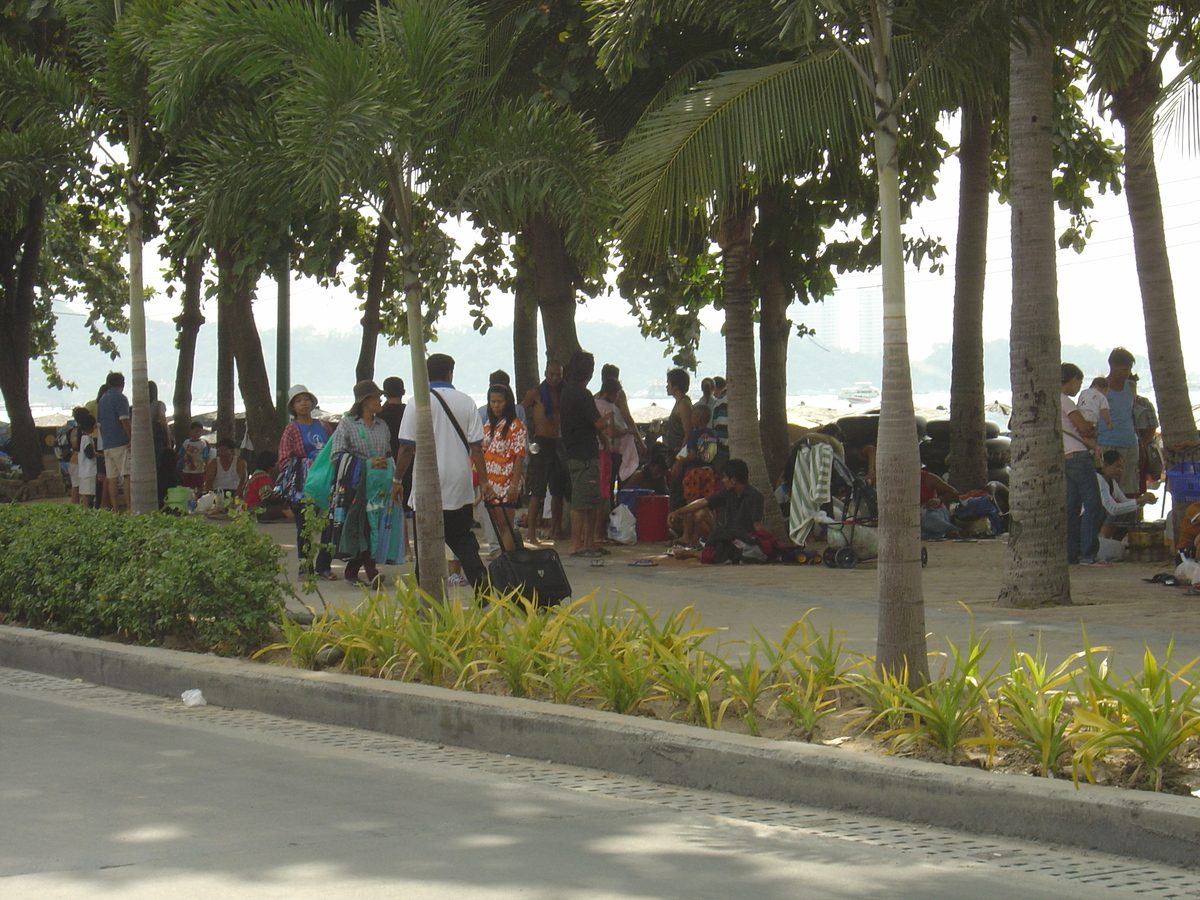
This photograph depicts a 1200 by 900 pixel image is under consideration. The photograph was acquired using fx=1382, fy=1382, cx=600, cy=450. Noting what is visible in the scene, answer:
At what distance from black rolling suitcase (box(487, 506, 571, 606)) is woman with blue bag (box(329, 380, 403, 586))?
2.73 meters

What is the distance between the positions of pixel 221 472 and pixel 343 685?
1497cm

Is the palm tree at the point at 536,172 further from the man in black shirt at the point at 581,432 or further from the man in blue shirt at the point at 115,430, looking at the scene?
the man in blue shirt at the point at 115,430

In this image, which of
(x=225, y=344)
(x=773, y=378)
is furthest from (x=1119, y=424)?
(x=225, y=344)

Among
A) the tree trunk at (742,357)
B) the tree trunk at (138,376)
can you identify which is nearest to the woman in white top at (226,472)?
the tree trunk at (138,376)

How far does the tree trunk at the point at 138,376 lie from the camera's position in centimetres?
1210

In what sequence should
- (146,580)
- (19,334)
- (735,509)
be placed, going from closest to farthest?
(146,580) < (735,509) < (19,334)

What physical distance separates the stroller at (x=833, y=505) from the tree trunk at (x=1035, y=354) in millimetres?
2940

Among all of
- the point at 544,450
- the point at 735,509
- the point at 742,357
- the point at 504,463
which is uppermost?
the point at 742,357

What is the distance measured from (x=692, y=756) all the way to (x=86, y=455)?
574 inches

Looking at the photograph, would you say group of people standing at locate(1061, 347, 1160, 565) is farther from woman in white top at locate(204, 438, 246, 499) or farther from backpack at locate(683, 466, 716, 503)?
woman in white top at locate(204, 438, 246, 499)

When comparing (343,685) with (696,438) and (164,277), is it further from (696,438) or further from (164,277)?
(164,277)

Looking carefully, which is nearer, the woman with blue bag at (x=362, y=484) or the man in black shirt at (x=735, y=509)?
the woman with blue bag at (x=362, y=484)

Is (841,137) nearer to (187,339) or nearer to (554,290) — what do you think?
(554,290)

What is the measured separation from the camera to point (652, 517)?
15.4 m
